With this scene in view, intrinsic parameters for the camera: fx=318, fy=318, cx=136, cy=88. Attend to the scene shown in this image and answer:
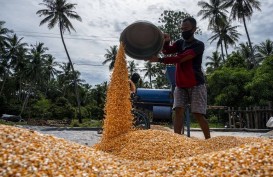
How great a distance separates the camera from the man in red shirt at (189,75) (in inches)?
168

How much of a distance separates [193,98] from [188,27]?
0.98 metres

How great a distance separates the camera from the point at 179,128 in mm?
4531

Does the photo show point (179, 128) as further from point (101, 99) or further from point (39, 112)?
point (101, 99)

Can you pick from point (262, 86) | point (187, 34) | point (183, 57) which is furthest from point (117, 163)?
point (262, 86)

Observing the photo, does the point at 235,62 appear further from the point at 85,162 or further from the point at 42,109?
the point at 85,162

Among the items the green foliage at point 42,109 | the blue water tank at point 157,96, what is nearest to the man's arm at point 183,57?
the blue water tank at point 157,96

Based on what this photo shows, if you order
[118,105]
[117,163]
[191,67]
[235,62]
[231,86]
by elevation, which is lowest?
[117,163]

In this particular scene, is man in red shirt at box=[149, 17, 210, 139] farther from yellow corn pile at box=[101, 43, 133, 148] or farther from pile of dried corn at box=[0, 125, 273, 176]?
pile of dried corn at box=[0, 125, 273, 176]

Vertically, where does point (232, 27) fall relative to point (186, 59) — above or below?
above

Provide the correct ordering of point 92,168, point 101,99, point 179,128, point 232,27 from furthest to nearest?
point 101,99 → point 232,27 → point 179,128 → point 92,168

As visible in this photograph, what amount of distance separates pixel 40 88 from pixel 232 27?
107ft

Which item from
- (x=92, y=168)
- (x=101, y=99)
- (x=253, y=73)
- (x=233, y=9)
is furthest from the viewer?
(x=101, y=99)

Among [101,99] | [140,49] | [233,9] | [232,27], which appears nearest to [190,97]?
[140,49]

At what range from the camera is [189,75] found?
→ 14.1 ft
